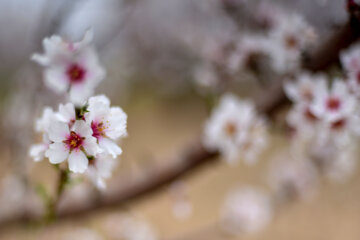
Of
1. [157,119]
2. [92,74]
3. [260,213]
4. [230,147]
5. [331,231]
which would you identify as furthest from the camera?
[157,119]

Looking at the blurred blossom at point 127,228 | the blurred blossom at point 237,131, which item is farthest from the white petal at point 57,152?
the blurred blossom at point 127,228

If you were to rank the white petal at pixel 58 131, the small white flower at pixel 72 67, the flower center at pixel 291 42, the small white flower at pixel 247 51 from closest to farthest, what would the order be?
the white petal at pixel 58 131
the small white flower at pixel 72 67
the flower center at pixel 291 42
the small white flower at pixel 247 51

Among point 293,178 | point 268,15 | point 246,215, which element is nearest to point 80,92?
point 268,15

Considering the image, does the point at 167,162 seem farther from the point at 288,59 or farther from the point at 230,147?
the point at 288,59

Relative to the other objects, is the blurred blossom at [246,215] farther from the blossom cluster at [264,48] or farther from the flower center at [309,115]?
the flower center at [309,115]

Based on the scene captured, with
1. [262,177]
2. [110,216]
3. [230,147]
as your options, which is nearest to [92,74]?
[230,147]

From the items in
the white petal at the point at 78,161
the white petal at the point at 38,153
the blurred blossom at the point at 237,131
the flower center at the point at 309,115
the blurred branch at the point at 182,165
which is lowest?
the white petal at the point at 78,161

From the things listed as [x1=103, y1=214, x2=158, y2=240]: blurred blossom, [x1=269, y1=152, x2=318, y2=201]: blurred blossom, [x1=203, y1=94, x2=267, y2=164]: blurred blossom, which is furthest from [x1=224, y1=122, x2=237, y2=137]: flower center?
[x1=103, y1=214, x2=158, y2=240]: blurred blossom
